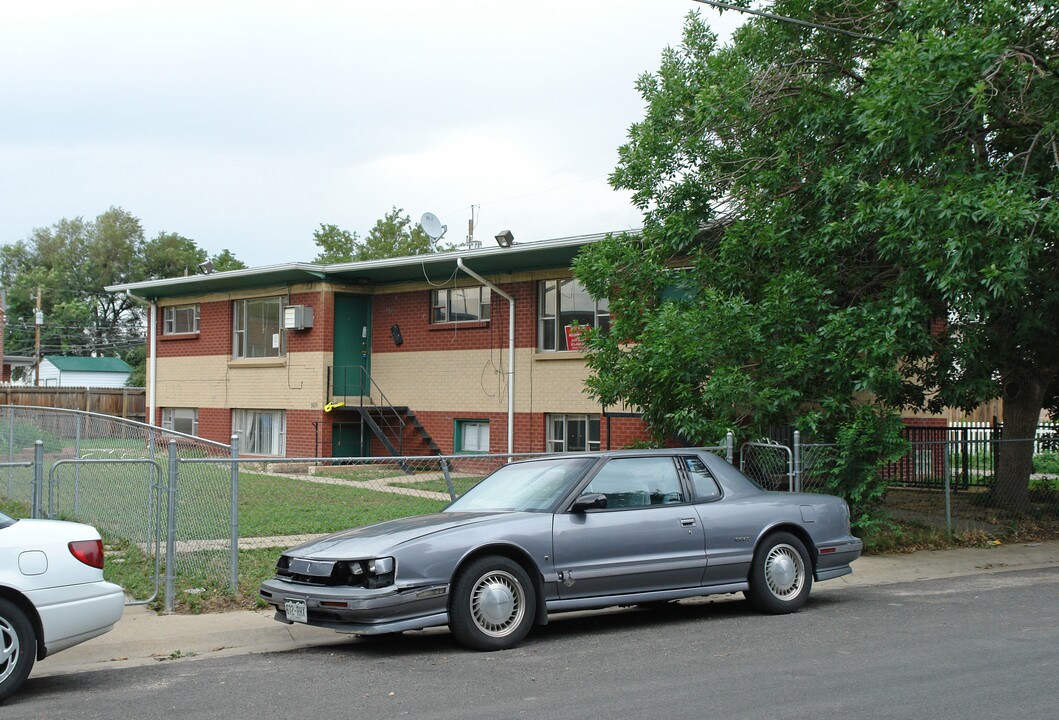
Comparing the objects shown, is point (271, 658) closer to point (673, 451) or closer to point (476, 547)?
point (476, 547)

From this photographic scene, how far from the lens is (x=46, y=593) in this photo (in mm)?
6715

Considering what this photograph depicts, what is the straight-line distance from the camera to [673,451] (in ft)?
31.0

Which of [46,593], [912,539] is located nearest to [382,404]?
[912,539]

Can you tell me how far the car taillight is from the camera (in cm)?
693

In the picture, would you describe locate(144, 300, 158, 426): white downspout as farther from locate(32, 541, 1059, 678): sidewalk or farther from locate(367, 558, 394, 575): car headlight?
locate(367, 558, 394, 575): car headlight

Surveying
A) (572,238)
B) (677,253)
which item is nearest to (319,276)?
(572,238)

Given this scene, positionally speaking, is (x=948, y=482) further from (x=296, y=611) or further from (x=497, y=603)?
(x=296, y=611)

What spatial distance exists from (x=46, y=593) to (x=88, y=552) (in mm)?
377

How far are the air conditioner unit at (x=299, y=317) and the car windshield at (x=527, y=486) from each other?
16.4 metres

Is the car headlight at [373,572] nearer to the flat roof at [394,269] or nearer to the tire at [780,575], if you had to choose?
the tire at [780,575]

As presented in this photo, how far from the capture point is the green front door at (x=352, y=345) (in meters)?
25.3

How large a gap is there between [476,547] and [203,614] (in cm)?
286

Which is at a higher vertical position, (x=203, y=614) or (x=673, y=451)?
(x=673, y=451)

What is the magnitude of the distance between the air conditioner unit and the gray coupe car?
53.9ft
